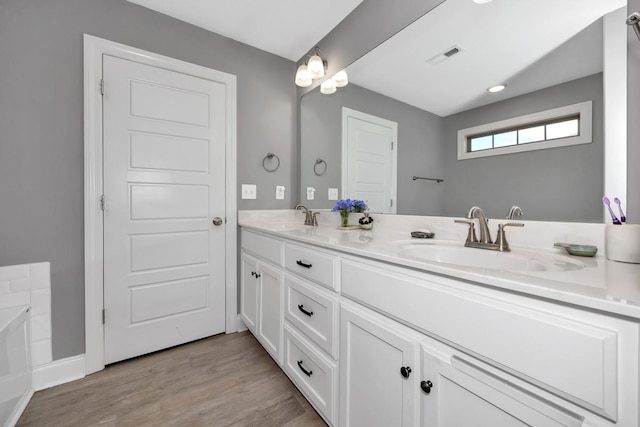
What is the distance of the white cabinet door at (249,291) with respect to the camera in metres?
1.76

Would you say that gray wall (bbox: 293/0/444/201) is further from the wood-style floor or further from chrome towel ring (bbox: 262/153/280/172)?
the wood-style floor

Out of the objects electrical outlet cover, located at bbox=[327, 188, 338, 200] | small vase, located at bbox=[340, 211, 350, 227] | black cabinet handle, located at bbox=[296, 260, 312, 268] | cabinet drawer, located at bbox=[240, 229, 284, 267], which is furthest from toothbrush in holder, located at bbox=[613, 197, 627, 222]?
electrical outlet cover, located at bbox=[327, 188, 338, 200]

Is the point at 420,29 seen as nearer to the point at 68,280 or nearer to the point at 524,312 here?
the point at 524,312

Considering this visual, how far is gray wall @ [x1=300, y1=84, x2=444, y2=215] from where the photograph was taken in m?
1.35

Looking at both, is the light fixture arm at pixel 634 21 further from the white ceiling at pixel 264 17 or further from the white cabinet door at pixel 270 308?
the white cabinet door at pixel 270 308

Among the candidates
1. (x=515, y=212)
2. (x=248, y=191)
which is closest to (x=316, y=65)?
(x=248, y=191)

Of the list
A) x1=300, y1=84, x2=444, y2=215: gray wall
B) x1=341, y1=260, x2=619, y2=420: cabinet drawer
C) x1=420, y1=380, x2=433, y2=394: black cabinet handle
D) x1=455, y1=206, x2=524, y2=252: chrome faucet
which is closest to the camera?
x1=341, y1=260, x2=619, y2=420: cabinet drawer

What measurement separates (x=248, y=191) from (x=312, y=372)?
4.71 feet

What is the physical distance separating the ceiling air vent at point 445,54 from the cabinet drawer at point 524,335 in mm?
1090

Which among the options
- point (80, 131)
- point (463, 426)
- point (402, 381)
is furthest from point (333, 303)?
point (80, 131)

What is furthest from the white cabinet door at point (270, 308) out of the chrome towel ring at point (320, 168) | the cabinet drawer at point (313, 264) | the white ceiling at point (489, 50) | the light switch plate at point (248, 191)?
the white ceiling at point (489, 50)

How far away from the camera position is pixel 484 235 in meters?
1.07

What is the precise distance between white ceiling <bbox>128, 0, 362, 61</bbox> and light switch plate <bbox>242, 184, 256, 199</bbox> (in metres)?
1.17

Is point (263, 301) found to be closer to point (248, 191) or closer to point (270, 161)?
point (248, 191)
